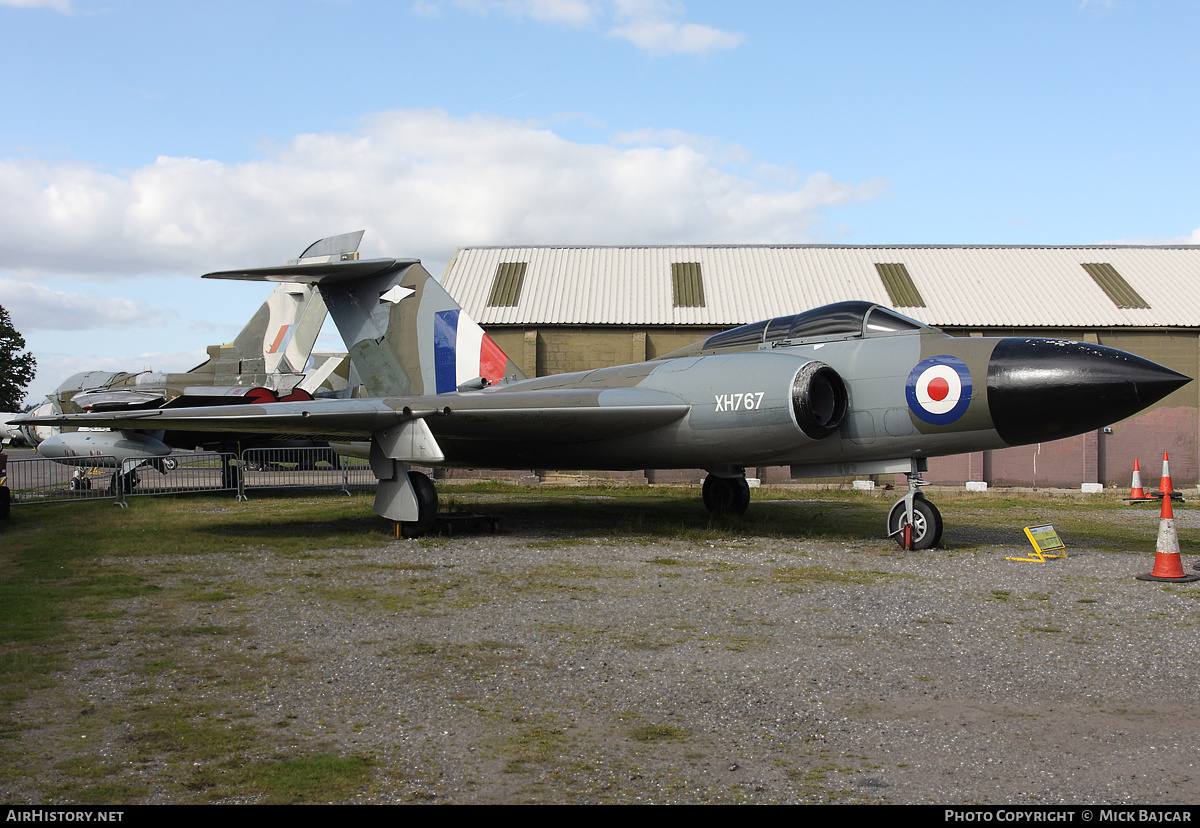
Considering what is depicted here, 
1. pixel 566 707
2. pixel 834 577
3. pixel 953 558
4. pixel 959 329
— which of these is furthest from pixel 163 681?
pixel 959 329

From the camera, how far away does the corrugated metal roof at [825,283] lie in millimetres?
20656

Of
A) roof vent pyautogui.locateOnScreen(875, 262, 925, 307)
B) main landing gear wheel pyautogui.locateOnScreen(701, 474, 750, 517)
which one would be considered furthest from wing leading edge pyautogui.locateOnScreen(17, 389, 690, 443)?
roof vent pyautogui.locateOnScreen(875, 262, 925, 307)

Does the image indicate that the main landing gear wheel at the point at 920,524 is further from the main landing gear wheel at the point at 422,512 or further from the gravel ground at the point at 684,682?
the main landing gear wheel at the point at 422,512

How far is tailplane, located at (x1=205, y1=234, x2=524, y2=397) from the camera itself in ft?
42.0

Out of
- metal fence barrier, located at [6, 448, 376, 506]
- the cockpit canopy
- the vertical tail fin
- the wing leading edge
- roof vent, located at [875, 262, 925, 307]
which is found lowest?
metal fence barrier, located at [6, 448, 376, 506]

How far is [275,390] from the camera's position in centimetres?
1905

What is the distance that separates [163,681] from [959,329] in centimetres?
1963

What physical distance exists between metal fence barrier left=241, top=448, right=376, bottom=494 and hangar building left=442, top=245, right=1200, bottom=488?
509 centimetres

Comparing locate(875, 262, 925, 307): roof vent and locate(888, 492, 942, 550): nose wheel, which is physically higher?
locate(875, 262, 925, 307): roof vent

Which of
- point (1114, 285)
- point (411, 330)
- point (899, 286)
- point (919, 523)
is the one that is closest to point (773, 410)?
point (919, 523)

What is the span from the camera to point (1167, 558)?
24.5 ft

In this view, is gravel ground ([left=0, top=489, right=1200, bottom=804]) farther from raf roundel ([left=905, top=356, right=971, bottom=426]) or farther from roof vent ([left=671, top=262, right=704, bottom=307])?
roof vent ([left=671, top=262, right=704, bottom=307])

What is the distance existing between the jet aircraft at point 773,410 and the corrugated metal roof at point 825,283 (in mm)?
9421
